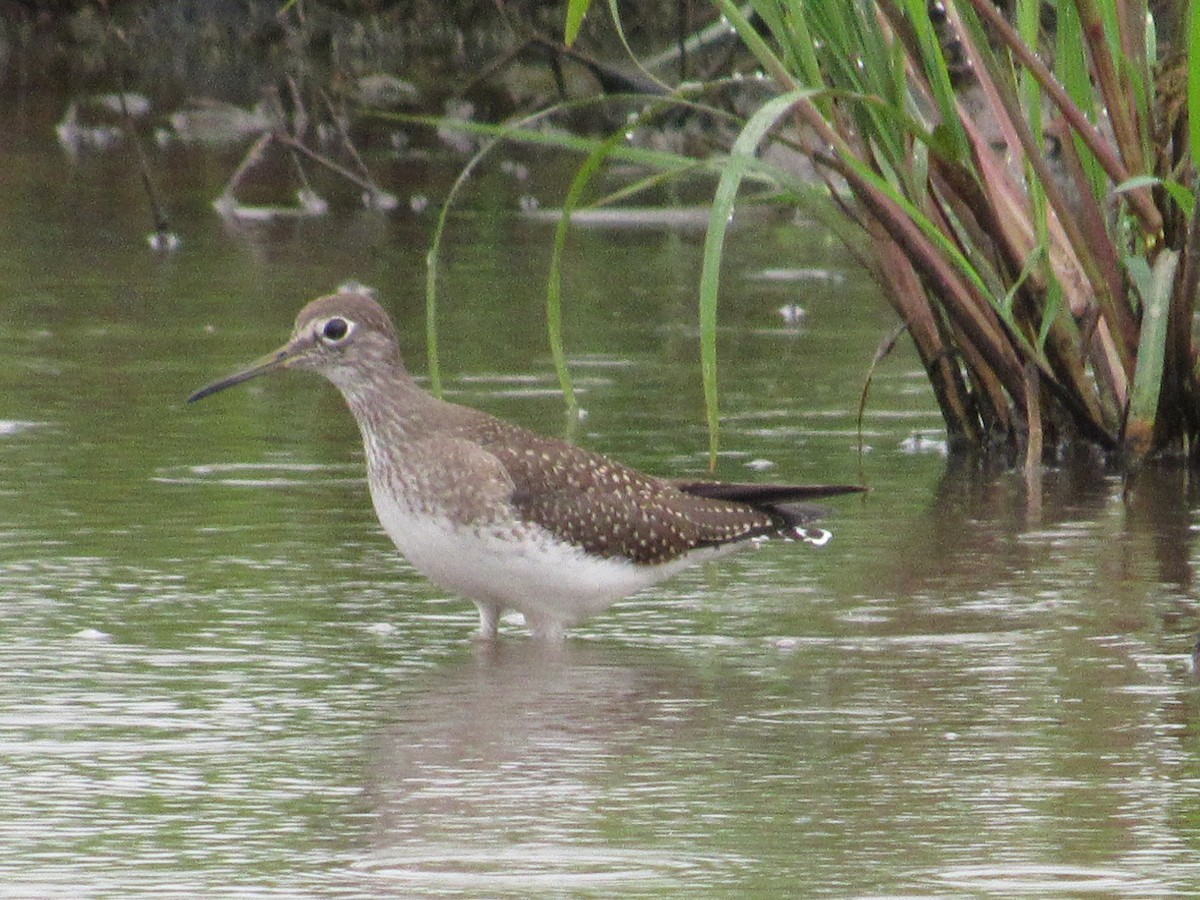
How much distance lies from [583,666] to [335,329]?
4.24 feet

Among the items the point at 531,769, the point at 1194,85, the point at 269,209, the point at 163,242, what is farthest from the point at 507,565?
the point at 269,209

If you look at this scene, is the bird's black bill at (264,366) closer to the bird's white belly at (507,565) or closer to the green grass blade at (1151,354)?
the bird's white belly at (507,565)

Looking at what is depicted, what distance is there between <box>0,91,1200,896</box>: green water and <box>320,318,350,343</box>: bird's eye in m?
0.60

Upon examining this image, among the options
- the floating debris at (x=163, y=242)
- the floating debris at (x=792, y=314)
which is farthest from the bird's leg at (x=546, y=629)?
the floating debris at (x=163, y=242)

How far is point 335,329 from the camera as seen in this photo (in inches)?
273

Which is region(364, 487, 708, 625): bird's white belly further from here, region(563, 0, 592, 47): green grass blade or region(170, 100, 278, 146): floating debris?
region(170, 100, 278, 146): floating debris

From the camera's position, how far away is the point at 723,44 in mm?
19203

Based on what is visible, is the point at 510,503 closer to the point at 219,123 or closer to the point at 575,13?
the point at 575,13

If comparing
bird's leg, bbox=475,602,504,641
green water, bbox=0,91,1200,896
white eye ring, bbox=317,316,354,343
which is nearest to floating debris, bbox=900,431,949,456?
green water, bbox=0,91,1200,896

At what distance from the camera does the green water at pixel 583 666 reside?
14.9 feet

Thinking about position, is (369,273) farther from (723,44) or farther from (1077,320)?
(723,44)

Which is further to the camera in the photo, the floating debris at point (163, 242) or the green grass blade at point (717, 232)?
the floating debris at point (163, 242)

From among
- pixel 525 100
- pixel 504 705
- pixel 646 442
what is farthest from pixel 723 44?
pixel 504 705

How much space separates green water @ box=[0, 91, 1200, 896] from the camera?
4.53m
